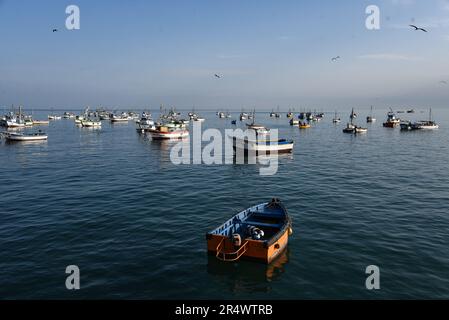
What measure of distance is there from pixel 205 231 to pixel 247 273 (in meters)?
7.16

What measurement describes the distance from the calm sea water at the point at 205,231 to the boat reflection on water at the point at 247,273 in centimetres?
10

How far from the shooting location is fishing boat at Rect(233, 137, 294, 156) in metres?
63.8

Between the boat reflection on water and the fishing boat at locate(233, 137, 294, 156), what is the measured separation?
4393 cm

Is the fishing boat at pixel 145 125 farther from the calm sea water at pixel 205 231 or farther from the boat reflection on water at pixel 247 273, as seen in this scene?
the boat reflection on water at pixel 247 273

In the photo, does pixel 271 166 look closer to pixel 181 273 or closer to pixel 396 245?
pixel 396 245

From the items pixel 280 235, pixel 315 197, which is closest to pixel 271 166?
pixel 315 197

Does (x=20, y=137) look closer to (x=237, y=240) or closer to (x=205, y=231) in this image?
(x=205, y=231)

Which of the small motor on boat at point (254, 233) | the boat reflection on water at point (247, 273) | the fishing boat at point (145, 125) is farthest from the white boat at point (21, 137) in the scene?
the small motor on boat at point (254, 233)

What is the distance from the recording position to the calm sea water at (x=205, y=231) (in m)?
17.5

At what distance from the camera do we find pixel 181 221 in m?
27.5

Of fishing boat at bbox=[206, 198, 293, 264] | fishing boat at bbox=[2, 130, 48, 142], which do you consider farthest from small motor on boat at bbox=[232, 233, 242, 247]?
fishing boat at bbox=[2, 130, 48, 142]

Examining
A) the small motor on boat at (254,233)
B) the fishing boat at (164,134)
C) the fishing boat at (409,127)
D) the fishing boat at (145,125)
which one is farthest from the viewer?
the fishing boat at (409,127)

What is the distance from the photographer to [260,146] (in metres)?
65.4

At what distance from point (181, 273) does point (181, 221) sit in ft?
29.2
